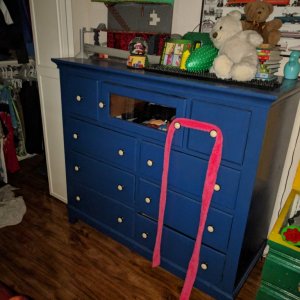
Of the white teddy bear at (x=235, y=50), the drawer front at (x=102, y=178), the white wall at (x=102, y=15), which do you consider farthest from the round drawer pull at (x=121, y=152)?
the white wall at (x=102, y=15)

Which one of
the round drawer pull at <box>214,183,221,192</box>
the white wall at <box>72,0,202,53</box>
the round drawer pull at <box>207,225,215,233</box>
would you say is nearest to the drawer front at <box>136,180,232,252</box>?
the round drawer pull at <box>207,225,215,233</box>

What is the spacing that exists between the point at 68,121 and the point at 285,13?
4.93 ft

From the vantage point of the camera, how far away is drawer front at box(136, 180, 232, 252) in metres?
1.50

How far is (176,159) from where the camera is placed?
1.53 meters

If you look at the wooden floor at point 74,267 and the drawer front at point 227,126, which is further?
the wooden floor at point 74,267

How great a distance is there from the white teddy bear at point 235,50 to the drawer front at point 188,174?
1.47 ft

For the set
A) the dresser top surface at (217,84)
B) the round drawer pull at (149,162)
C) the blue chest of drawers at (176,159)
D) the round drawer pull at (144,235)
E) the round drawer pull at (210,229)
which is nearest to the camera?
the dresser top surface at (217,84)

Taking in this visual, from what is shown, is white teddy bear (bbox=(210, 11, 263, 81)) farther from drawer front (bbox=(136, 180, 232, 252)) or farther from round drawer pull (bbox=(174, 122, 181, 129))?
drawer front (bbox=(136, 180, 232, 252))

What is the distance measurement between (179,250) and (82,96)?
3.77 ft

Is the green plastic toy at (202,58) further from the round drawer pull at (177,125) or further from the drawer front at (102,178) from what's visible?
the drawer front at (102,178)

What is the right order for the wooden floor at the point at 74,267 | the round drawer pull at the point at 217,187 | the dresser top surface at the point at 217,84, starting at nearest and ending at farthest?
the dresser top surface at the point at 217,84 < the round drawer pull at the point at 217,187 < the wooden floor at the point at 74,267

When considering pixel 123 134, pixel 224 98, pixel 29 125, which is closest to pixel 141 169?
pixel 123 134

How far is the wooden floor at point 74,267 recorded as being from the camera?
5.76 ft

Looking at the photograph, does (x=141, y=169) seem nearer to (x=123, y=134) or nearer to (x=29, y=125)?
(x=123, y=134)
